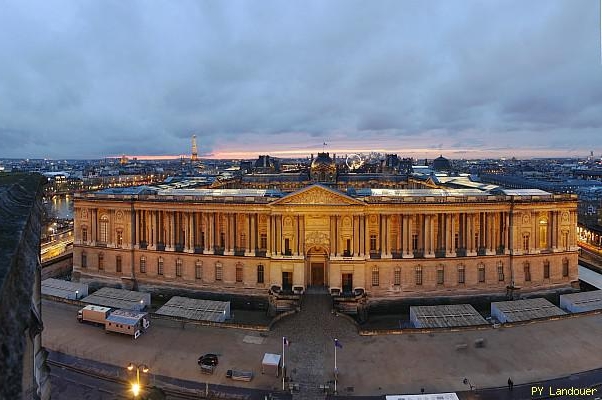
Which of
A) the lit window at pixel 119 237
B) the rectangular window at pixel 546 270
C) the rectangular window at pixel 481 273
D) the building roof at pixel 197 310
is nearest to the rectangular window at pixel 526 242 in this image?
the rectangular window at pixel 546 270

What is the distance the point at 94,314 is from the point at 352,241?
32683mm

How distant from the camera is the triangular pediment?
5809 cm

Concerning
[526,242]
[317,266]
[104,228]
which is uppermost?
[104,228]

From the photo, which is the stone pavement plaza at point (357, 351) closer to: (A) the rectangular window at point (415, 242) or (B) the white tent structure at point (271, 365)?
(B) the white tent structure at point (271, 365)

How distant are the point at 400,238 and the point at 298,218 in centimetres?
1446

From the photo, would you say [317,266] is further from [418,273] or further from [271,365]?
[271,365]

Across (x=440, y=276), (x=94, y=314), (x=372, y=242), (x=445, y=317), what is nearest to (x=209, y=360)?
(x=94, y=314)

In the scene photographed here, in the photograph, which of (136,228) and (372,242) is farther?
(136,228)

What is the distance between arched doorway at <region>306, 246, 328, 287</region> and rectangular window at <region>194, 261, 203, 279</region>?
1536cm

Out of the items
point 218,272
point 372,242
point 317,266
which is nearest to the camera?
point 372,242

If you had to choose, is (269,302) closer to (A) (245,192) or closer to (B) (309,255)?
(B) (309,255)

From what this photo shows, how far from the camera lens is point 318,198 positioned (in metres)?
58.5

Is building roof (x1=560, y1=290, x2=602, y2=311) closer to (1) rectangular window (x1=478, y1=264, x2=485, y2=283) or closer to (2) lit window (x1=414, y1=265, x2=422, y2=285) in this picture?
(1) rectangular window (x1=478, y1=264, x2=485, y2=283)

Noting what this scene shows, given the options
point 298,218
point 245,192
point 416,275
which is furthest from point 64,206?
point 416,275
